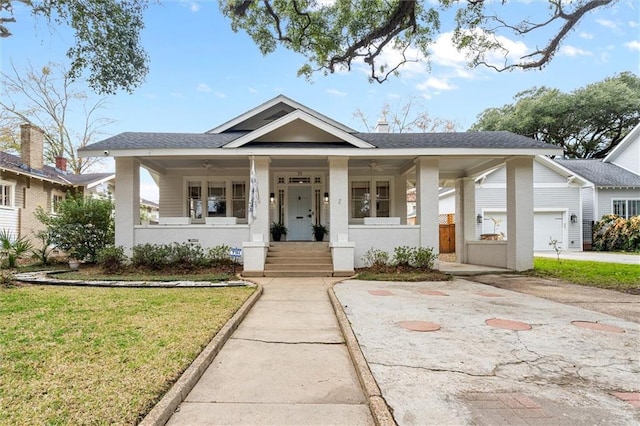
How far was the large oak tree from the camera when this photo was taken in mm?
7340

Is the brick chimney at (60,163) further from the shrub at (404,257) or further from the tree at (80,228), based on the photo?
the shrub at (404,257)

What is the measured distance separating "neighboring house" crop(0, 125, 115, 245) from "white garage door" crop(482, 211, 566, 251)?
67.9ft

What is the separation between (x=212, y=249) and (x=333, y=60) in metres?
7.28

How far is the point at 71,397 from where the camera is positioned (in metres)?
2.57

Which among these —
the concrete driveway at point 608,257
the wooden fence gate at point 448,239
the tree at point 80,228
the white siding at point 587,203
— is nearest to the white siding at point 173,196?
the tree at point 80,228

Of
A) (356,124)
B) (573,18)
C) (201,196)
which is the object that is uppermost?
(356,124)

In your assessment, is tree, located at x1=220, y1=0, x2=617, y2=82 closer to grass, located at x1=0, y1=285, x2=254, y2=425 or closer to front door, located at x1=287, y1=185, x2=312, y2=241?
front door, located at x1=287, y1=185, x2=312, y2=241

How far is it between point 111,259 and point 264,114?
7.23 metres

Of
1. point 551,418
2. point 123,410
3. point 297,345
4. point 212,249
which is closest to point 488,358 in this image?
point 551,418

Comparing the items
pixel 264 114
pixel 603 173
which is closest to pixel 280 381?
pixel 264 114

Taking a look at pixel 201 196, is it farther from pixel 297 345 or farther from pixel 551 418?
pixel 551 418

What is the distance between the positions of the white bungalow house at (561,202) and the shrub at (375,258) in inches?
437

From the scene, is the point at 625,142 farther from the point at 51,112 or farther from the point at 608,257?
the point at 51,112

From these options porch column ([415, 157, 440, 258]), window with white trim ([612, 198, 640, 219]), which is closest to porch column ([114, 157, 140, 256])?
porch column ([415, 157, 440, 258])
